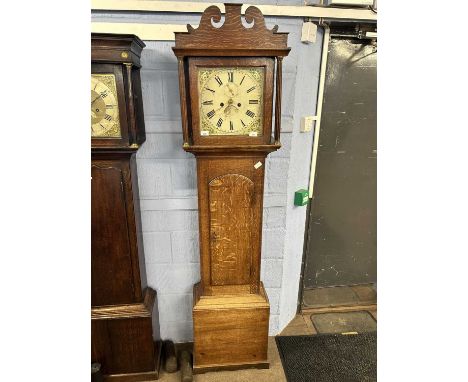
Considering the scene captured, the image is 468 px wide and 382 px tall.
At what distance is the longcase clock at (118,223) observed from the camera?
142cm

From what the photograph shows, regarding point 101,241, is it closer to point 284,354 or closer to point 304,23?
point 284,354

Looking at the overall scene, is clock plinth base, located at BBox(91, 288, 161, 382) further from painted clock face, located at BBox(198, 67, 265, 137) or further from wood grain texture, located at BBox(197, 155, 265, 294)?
painted clock face, located at BBox(198, 67, 265, 137)

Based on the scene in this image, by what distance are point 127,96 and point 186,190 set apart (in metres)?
0.65

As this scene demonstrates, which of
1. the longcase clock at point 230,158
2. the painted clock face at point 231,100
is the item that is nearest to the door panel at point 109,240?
the longcase clock at point 230,158

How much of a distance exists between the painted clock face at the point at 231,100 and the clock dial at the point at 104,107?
0.40 m

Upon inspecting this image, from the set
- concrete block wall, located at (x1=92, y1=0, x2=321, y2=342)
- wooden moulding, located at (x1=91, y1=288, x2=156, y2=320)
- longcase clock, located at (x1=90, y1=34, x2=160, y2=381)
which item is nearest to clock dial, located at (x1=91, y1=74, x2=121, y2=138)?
longcase clock, located at (x1=90, y1=34, x2=160, y2=381)

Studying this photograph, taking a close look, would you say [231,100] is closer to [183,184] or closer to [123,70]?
[123,70]

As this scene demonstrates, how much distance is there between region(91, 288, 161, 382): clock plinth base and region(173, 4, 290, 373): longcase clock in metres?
0.28

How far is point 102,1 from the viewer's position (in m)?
1.55

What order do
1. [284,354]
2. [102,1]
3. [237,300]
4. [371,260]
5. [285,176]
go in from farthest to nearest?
[371,260] → [284,354] → [285,176] → [237,300] → [102,1]

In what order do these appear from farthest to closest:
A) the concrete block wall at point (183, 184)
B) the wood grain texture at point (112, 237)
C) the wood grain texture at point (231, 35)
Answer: the concrete block wall at point (183, 184) → the wood grain texture at point (112, 237) → the wood grain texture at point (231, 35)

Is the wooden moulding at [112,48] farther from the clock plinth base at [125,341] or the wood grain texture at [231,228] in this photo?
the clock plinth base at [125,341]

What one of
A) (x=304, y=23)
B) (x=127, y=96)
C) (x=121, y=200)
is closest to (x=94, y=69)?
(x=127, y=96)

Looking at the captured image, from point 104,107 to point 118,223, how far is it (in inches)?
23.3
